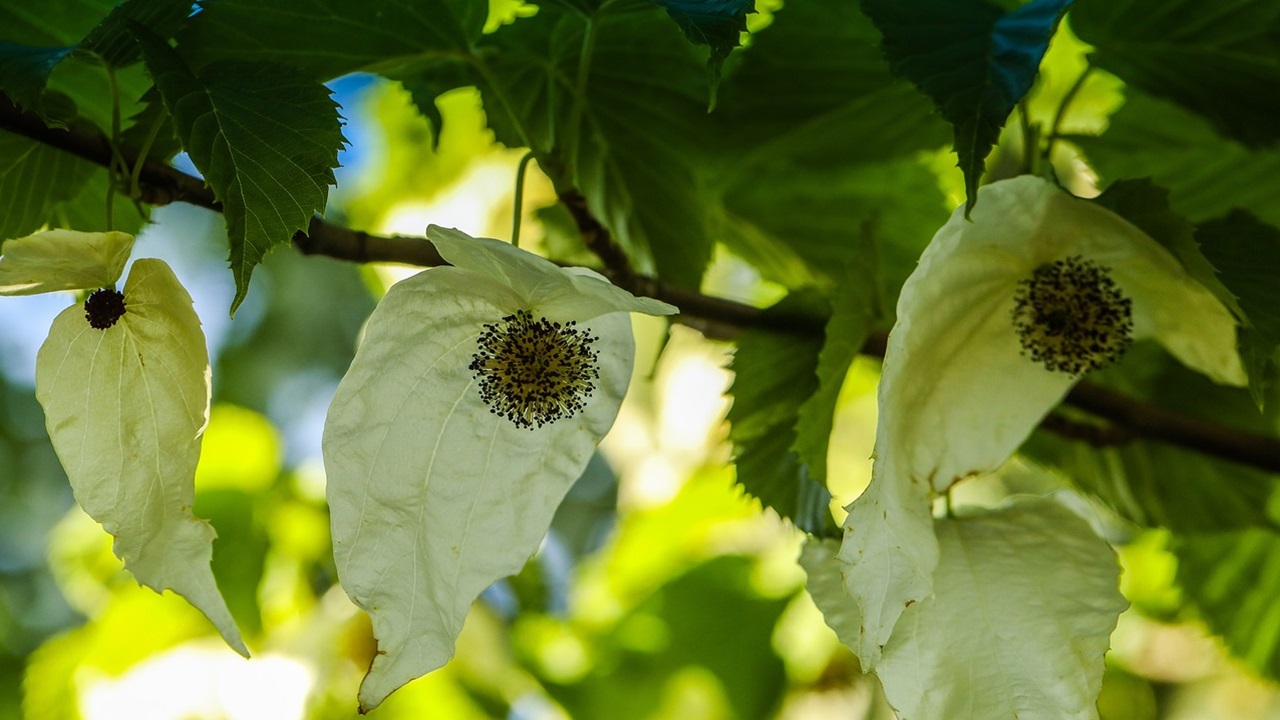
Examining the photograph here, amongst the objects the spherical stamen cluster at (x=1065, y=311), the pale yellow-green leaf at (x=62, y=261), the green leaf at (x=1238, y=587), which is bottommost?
the green leaf at (x=1238, y=587)

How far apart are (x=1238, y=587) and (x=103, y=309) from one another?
1.99 feet

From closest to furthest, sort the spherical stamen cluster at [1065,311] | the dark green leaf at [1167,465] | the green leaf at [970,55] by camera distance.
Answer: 1. the green leaf at [970,55]
2. the spherical stamen cluster at [1065,311]
3. the dark green leaf at [1167,465]

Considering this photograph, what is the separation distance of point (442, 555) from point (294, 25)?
0.19m

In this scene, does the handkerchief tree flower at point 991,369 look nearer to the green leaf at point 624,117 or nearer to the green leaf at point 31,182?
the green leaf at point 624,117

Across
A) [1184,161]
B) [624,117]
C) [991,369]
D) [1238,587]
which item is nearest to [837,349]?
[991,369]

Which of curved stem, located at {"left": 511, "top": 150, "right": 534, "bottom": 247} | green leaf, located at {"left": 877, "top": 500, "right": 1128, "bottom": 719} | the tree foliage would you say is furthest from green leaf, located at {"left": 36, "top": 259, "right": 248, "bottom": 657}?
green leaf, located at {"left": 877, "top": 500, "right": 1128, "bottom": 719}

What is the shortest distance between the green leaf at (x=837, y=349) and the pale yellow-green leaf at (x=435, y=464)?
6cm

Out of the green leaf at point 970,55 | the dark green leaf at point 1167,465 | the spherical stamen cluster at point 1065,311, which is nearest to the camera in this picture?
the green leaf at point 970,55

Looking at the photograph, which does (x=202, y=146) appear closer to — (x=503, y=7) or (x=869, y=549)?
(x=869, y=549)

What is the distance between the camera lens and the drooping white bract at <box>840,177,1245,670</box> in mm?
282

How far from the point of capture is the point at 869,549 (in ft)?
0.91

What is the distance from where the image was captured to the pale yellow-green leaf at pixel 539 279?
0.91 feet

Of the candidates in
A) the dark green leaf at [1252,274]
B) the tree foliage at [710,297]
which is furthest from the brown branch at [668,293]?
the dark green leaf at [1252,274]

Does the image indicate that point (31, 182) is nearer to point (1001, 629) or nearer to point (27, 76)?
point (27, 76)
